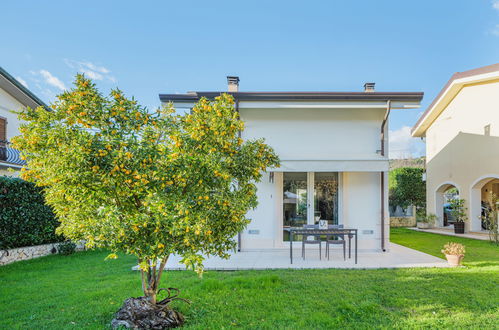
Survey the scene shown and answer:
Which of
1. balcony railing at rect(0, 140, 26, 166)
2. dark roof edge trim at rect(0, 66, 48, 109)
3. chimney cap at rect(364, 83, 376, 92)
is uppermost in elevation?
dark roof edge trim at rect(0, 66, 48, 109)

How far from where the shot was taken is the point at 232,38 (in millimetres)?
21594

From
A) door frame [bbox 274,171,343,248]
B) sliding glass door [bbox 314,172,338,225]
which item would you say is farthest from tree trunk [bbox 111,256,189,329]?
sliding glass door [bbox 314,172,338,225]

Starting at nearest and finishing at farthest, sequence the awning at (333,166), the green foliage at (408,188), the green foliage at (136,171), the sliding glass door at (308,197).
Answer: the green foliage at (136,171)
the awning at (333,166)
the sliding glass door at (308,197)
the green foliage at (408,188)

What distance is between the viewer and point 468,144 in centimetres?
2397

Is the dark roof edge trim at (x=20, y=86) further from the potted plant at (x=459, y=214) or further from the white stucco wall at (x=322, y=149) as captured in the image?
the potted plant at (x=459, y=214)

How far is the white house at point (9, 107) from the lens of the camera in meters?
20.9

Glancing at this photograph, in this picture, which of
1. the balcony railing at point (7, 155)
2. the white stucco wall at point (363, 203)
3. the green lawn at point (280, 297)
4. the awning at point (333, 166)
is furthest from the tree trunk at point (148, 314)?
the balcony railing at point (7, 155)

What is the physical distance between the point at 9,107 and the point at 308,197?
969 inches

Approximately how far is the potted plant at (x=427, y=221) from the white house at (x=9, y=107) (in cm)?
3514

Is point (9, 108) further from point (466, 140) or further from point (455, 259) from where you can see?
point (466, 140)

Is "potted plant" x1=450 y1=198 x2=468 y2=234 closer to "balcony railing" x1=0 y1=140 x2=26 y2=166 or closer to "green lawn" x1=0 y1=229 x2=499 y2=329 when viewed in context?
"green lawn" x1=0 y1=229 x2=499 y2=329

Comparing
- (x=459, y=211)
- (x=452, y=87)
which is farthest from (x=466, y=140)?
(x=459, y=211)

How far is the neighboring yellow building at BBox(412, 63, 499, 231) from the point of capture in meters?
21.7

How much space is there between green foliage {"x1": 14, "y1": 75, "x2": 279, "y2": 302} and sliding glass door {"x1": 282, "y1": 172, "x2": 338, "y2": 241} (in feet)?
29.5
